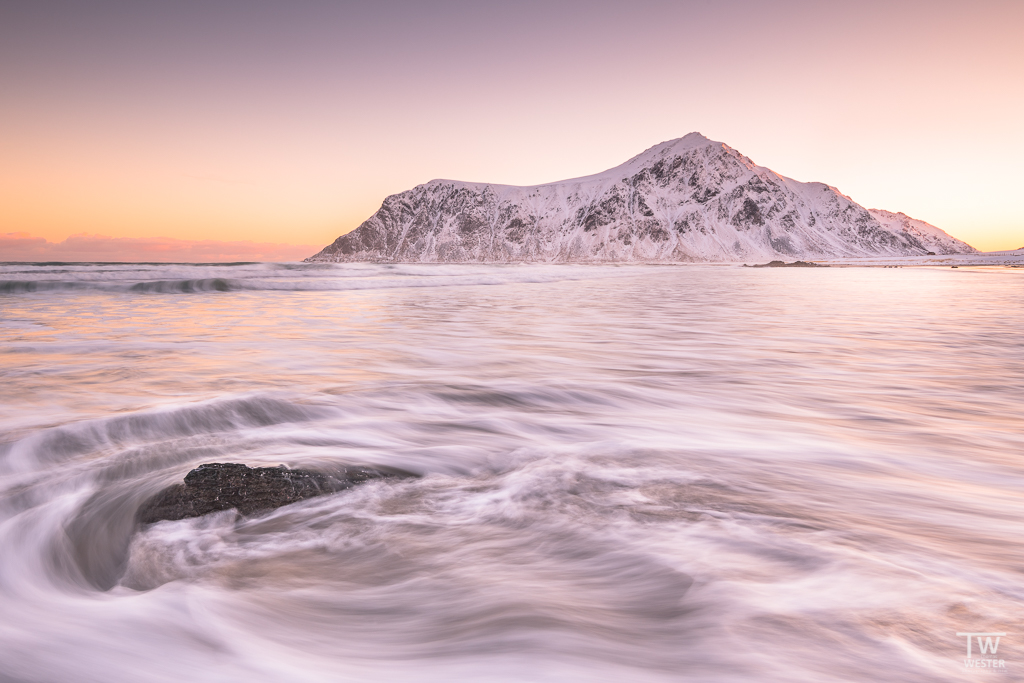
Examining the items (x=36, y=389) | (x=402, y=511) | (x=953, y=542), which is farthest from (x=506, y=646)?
(x=36, y=389)

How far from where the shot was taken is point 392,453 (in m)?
3.54

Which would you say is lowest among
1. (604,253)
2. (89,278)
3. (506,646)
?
(506,646)

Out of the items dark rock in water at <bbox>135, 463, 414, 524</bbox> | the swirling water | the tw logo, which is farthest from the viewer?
dark rock in water at <bbox>135, 463, 414, 524</bbox>

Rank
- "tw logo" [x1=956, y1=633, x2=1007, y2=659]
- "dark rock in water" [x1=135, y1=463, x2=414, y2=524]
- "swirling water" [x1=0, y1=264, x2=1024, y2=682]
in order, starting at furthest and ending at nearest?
"dark rock in water" [x1=135, y1=463, x2=414, y2=524] < "swirling water" [x1=0, y1=264, x2=1024, y2=682] < "tw logo" [x1=956, y1=633, x2=1007, y2=659]

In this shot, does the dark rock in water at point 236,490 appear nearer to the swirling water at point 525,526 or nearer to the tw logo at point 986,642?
the swirling water at point 525,526

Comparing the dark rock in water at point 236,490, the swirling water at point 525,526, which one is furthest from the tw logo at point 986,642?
the dark rock in water at point 236,490

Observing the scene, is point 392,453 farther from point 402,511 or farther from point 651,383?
point 651,383

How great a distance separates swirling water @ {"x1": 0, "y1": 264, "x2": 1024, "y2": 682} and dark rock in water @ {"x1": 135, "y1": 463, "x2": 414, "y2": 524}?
0.07 meters

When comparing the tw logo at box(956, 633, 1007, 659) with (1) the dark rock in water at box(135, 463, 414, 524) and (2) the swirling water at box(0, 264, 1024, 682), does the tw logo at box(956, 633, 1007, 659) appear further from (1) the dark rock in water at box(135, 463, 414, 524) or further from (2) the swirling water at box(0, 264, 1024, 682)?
(1) the dark rock in water at box(135, 463, 414, 524)

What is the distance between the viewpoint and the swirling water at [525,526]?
A: 63.4 inches

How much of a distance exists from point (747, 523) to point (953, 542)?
0.84 meters

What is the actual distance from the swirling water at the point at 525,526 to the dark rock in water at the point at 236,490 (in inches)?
2.7

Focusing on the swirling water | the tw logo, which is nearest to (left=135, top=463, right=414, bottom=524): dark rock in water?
the swirling water

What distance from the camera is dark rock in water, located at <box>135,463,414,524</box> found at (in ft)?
7.74
